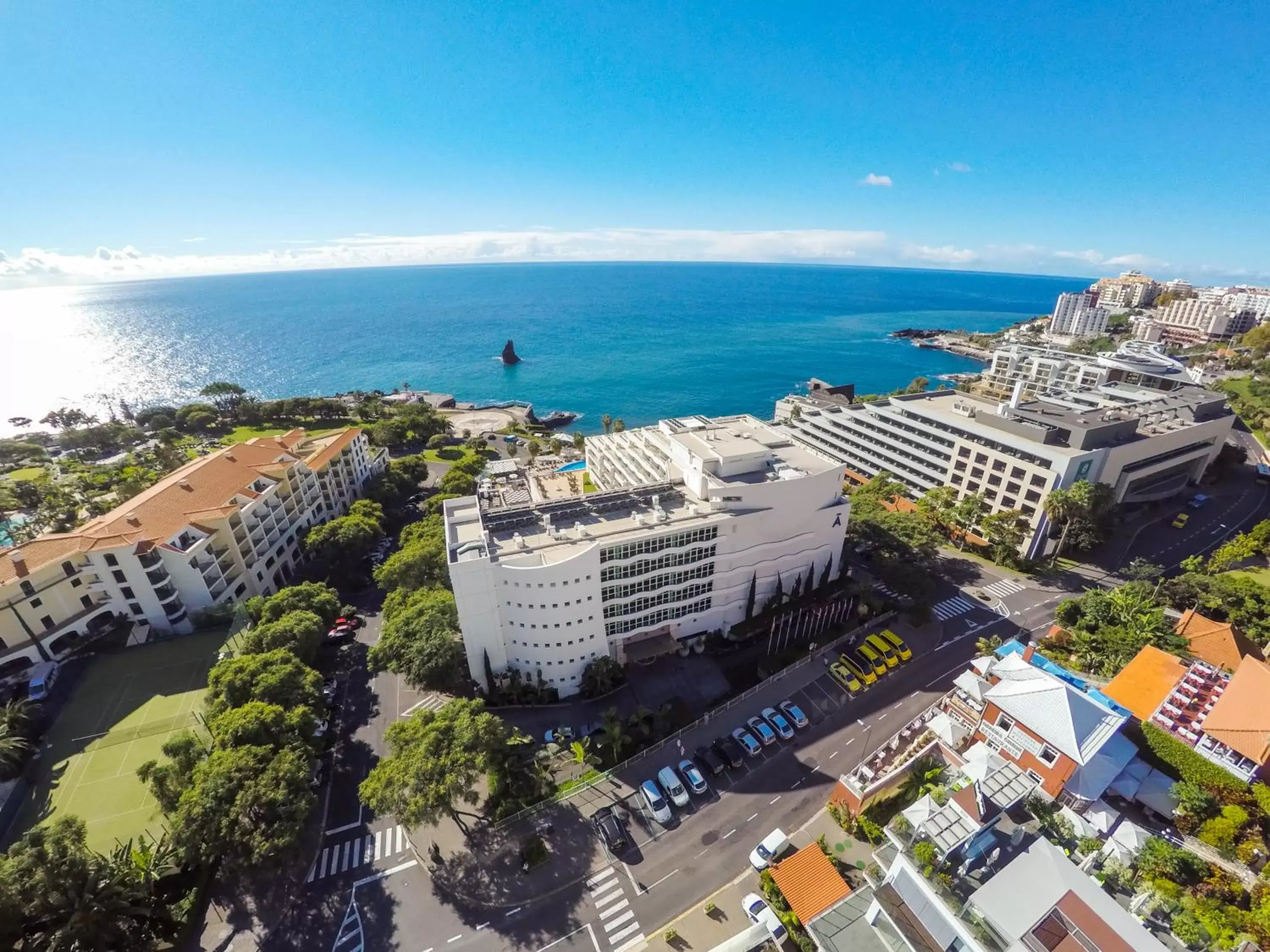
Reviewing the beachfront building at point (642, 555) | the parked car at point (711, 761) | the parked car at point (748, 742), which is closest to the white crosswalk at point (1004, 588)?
the beachfront building at point (642, 555)

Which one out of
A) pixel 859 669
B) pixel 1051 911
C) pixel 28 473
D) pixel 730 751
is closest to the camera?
pixel 1051 911

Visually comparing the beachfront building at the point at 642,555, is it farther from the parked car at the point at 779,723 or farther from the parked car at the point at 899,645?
the parked car at the point at 779,723

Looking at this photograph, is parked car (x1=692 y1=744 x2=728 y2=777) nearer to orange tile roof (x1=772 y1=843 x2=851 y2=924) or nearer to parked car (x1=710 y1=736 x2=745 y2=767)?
parked car (x1=710 y1=736 x2=745 y2=767)

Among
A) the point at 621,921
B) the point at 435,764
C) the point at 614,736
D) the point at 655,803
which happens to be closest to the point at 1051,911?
the point at 621,921

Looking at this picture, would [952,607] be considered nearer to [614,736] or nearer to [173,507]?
[614,736]

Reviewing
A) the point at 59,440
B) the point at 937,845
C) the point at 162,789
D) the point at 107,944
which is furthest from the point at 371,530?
the point at 59,440

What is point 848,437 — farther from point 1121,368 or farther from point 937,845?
point 937,845
